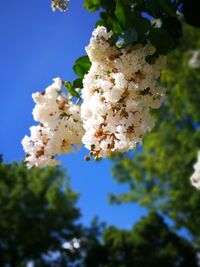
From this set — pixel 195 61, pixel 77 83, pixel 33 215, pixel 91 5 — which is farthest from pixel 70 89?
pixel 33 215

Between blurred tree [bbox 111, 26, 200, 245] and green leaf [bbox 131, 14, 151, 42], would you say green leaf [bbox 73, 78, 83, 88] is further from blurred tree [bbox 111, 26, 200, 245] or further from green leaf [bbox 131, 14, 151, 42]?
blurred tree [bbox 111, 26, 200, 245]

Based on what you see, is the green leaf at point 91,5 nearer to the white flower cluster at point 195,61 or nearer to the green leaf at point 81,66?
the green leaf at point 81,66

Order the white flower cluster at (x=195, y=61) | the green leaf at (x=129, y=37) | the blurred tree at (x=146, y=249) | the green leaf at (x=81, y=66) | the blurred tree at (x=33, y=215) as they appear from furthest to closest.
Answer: the blurred tree at (x=33, y=215) < the blurred tree at (x=146, y=249) < the white flower cluster at (x=195, y=61) < the green leaf at (x=81, y=66) < the green leaf at (x=129, y=37)

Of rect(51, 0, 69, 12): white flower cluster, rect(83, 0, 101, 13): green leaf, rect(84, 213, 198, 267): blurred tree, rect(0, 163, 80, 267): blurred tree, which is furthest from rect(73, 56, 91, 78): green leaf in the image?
rect(0, 163, 80, 267): blurred tree

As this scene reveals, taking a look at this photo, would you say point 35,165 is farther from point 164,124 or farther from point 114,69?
point 164,124

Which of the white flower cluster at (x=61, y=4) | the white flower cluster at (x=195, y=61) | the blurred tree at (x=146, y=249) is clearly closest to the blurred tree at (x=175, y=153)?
the white flower cluster at (x=195, y=61)

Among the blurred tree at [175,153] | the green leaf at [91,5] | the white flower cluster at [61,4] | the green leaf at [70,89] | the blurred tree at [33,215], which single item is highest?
the blurred tree at [33,215]
